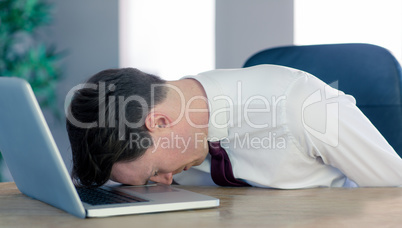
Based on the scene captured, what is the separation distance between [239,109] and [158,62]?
7.32 feet

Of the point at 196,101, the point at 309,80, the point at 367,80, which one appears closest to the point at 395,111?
the point at 367,80

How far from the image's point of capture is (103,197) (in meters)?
1.00

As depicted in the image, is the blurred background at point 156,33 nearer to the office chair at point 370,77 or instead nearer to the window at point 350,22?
the window at point 350,22

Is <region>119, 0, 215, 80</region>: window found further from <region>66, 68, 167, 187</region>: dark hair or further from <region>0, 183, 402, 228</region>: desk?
<region>0, 183, 402, 228</region>: desk

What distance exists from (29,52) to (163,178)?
7.11ft

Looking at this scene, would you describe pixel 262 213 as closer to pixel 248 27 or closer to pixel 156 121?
pixel 156 121

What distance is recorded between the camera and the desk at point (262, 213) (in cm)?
77

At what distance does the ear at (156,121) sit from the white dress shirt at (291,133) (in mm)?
160

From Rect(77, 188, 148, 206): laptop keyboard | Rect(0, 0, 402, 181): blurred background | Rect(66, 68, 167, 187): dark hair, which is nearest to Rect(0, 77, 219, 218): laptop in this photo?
Rect(77, 188, 148, 206): laptop keyboard

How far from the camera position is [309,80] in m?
1.35

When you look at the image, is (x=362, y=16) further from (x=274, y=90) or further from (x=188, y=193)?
(x=188, y=193)

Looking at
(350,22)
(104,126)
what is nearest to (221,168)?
(104,126)

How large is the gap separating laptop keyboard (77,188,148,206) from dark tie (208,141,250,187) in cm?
31

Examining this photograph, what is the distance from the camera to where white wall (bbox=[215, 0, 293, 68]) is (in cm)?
333
